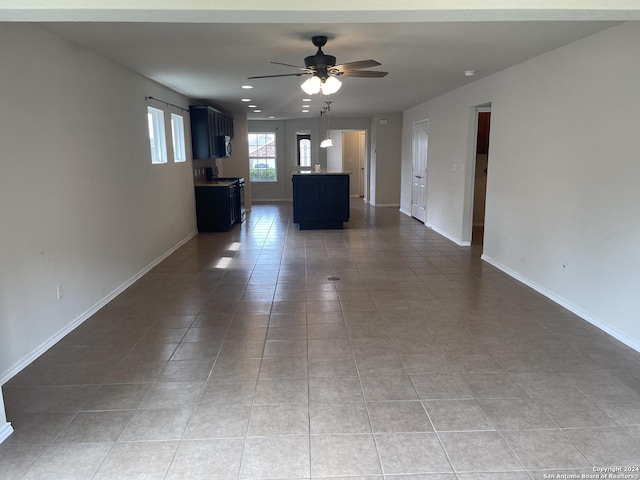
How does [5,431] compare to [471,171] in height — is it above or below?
below

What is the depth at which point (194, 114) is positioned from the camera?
24.1 feet

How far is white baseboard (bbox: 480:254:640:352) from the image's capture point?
3.12 m

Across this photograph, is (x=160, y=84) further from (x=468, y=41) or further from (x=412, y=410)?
(x=412, y=410)

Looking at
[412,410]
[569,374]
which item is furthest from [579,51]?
[412,410]

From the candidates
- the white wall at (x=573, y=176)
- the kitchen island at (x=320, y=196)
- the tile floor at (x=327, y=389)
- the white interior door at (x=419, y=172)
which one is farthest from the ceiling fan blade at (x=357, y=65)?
the white interior door at (x=419, y=172)

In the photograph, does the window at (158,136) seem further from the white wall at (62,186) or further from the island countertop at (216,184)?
the island countertop at (216,184)

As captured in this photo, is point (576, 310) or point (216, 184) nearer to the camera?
point (576, 310)

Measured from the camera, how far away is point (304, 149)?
12578 millimetres

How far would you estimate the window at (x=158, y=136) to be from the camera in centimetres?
591

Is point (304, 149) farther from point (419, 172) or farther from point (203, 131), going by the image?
point (203, 131)

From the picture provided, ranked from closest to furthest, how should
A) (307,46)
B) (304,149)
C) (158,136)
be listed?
(307,46), (158,136), (304,149)

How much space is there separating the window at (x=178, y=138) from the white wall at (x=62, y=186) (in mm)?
1554

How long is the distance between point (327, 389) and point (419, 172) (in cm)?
682

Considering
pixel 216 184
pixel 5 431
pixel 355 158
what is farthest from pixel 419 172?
pixel 5 431
